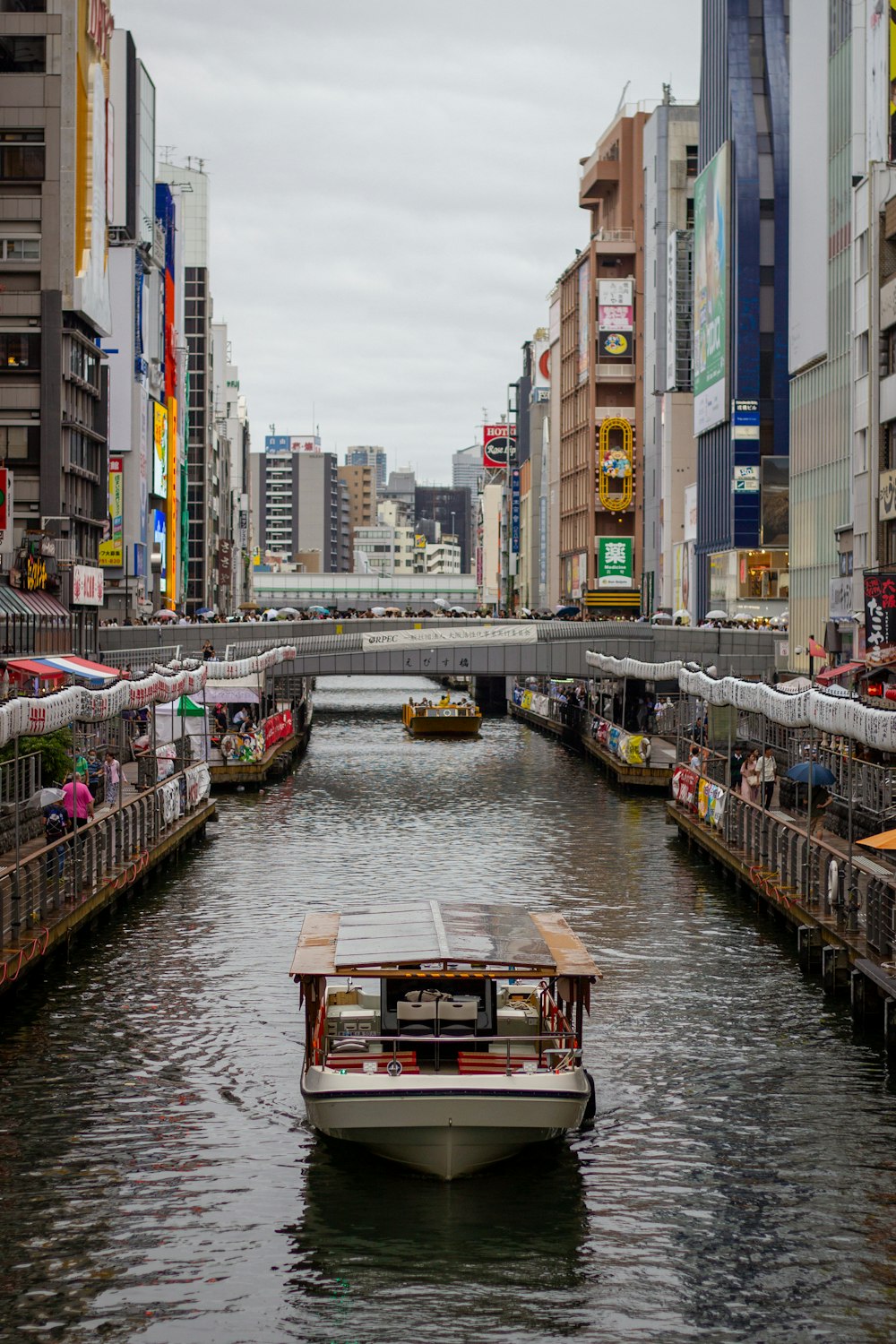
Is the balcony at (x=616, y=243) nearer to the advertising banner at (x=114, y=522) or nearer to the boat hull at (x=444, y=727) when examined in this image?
the advertising banner at (x=114, y=522)

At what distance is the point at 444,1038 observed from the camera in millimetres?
22828

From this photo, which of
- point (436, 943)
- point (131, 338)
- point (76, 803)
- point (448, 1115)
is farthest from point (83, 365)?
point (448, 1115)

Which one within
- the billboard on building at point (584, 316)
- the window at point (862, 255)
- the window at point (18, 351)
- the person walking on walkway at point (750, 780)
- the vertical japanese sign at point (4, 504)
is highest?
the billboard on building at point (584, 316)

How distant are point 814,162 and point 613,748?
42657 millimetres

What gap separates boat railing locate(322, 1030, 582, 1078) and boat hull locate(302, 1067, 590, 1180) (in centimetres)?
45

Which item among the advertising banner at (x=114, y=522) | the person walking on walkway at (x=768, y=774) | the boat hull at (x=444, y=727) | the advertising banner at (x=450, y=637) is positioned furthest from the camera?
the advertising banner at (x=114, y=522)

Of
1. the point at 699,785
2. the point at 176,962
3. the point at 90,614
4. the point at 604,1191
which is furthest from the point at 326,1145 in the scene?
the point at 90,614

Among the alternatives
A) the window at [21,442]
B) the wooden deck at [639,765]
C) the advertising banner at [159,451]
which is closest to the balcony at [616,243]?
the advertising banner at [159,451]

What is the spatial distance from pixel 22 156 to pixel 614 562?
308 ft

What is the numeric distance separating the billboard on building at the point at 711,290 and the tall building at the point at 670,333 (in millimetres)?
7988

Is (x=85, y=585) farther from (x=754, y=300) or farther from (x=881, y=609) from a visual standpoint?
(x=754, y=300)

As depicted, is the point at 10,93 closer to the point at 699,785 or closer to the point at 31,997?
the point at 699,785

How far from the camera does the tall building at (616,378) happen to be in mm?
185750

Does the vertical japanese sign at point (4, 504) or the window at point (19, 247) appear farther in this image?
the window at point (19, 247)
